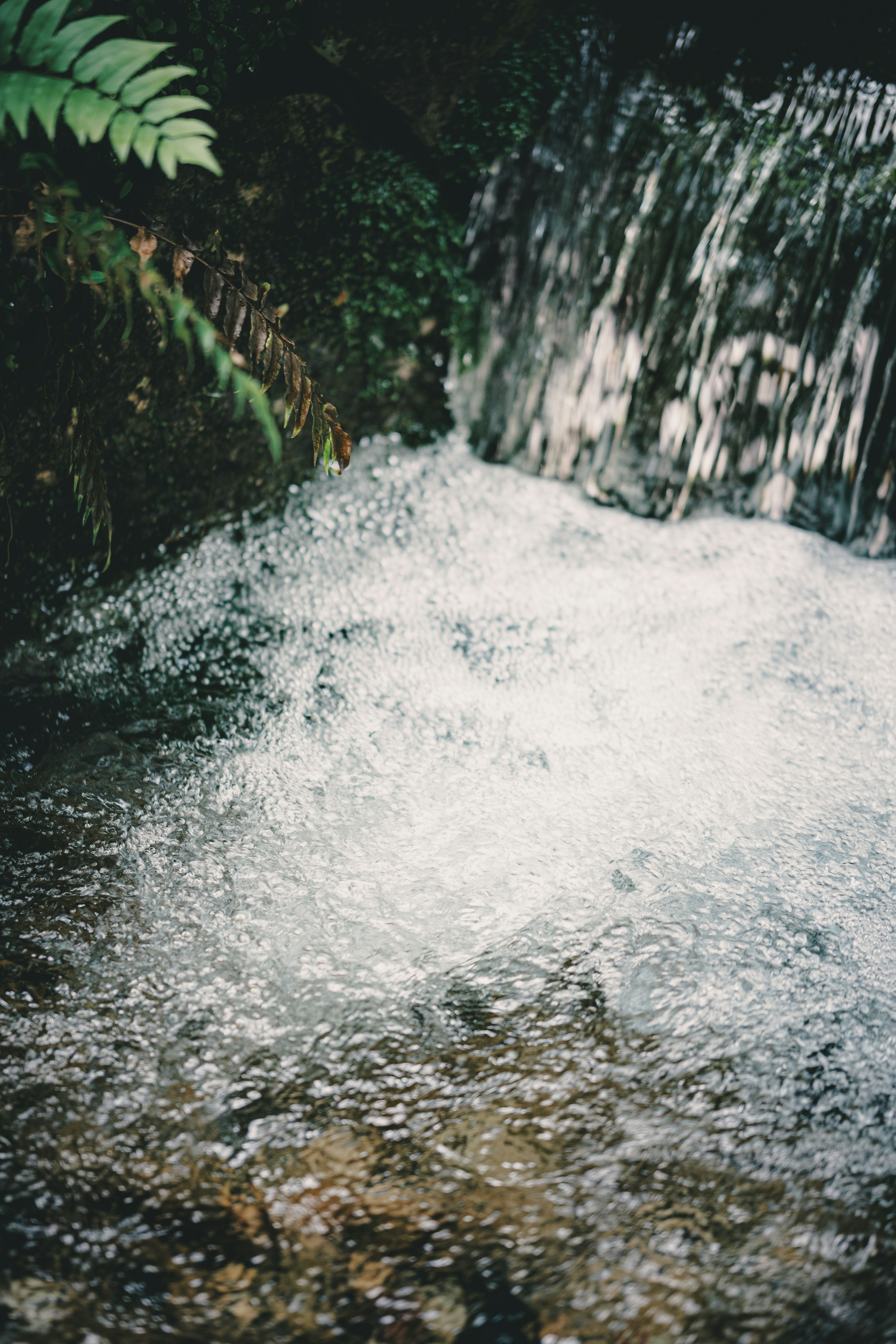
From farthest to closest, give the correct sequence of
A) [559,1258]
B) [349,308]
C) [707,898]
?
[349,308]
[707,898]
[559,1258]

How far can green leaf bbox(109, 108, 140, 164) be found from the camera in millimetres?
1319

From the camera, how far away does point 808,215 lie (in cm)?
266

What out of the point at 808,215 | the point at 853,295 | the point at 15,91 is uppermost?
the point at 808,215

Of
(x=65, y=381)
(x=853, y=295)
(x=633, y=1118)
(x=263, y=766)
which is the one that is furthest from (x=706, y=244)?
(x=633, y=1118)

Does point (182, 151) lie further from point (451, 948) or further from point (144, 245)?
point (451, 948)

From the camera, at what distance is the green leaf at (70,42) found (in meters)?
1.33

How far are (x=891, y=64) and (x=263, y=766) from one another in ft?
9.39

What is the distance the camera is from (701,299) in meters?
2.79

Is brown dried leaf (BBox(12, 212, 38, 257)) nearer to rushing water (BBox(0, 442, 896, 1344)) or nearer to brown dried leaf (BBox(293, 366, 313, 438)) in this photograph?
brown dried leaf (BBox(293, 366, 313, 438))

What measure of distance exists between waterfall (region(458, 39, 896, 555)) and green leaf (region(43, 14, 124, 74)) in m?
1.84

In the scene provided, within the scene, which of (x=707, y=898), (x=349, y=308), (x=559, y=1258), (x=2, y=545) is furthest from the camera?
(x=349, y=308)

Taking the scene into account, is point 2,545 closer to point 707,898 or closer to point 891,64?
point 707,898

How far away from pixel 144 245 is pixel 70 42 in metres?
0.58

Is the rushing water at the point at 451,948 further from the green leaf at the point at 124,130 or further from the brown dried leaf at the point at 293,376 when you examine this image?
the green leaf at the point at 124,130
